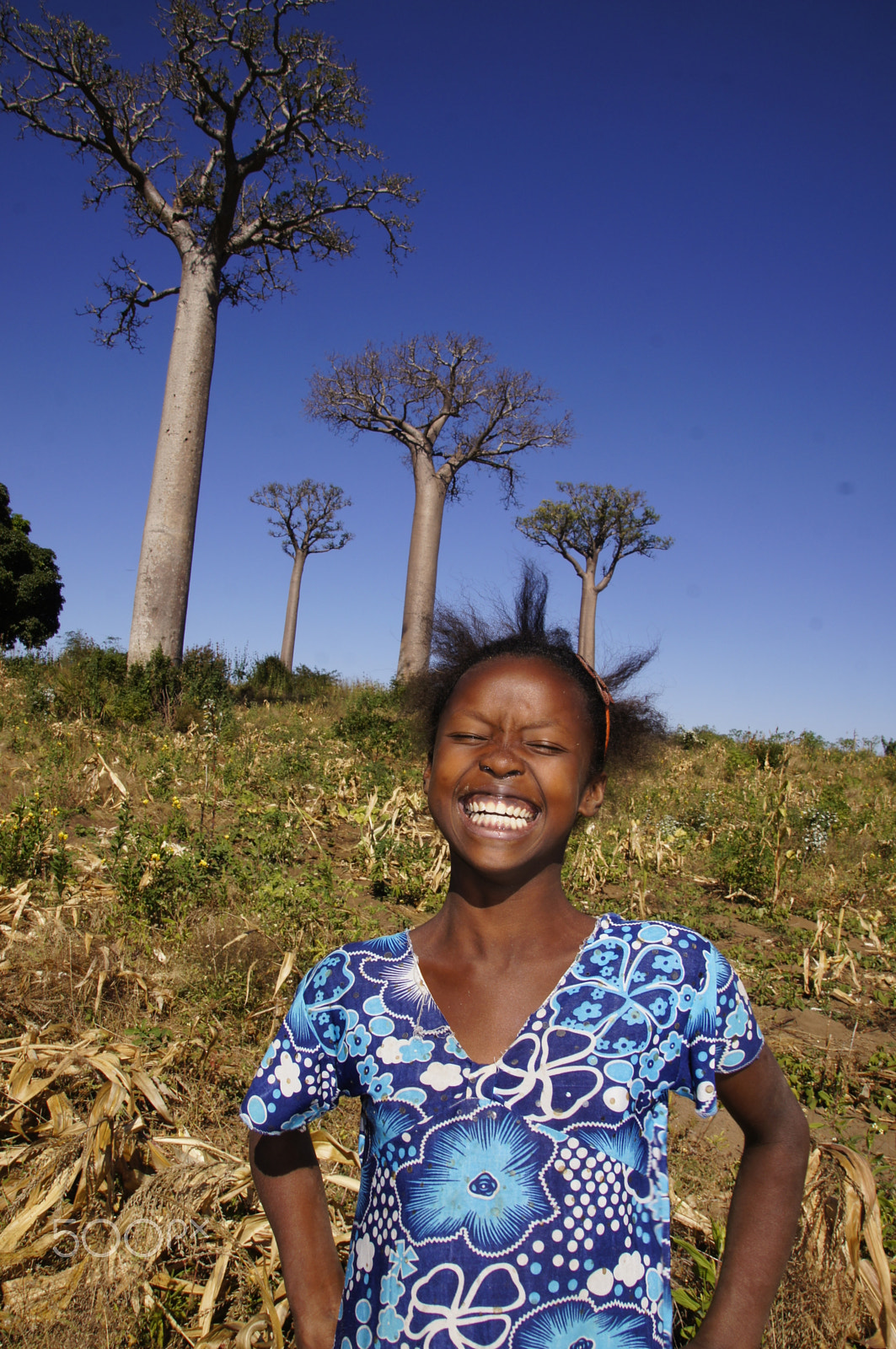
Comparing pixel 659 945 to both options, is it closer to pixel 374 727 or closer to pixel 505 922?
pixel 505 922

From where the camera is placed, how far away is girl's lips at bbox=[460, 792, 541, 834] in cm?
140

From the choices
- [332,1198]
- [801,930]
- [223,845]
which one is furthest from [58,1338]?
[801,930]

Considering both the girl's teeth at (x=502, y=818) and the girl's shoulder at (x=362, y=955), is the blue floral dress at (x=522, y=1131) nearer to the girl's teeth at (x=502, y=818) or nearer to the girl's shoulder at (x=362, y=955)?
the girl's shoulder at (x=362, y=955)

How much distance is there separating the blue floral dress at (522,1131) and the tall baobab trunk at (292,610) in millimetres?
25882

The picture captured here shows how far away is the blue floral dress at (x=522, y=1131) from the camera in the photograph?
1119 millimetres

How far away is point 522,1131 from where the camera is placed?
1.16 metres

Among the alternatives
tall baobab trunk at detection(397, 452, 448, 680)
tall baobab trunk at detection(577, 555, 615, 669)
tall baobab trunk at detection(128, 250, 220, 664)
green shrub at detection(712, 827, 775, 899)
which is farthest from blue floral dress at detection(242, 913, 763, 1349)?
tall baobab trunk at detection(577, 555, 615, 669)

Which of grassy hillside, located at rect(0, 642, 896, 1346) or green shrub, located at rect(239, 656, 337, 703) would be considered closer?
grassy hillside, located at rect(0, 642, 896, 1346)

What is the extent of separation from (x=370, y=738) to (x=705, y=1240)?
7.94 m

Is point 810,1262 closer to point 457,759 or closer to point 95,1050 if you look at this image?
point 457,759

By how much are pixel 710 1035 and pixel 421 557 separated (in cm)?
1595

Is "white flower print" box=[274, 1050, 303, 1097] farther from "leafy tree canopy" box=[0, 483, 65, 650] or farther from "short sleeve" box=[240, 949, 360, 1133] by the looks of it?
"leafy tree canopy" box=[0, 483, 65, 650]

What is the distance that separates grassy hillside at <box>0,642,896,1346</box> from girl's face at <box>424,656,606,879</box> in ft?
1.91

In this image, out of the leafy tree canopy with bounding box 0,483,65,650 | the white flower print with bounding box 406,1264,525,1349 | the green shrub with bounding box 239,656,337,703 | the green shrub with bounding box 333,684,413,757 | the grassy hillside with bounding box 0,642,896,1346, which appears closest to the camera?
the white flower print with bounding box 406,1264,525,1349
